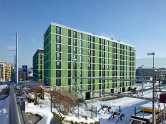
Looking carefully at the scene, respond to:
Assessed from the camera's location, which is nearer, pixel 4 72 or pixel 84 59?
pixel 84 59

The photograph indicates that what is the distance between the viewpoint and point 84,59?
3900 cm

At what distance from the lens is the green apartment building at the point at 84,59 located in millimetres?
33344

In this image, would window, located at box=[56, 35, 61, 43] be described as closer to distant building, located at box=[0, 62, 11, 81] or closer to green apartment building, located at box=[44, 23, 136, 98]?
green apartment building, located at box=[44, 23, 136, 98]

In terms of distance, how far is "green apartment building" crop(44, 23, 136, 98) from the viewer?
33.3m

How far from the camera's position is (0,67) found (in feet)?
341

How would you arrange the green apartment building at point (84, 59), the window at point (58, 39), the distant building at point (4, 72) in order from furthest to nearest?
the distant building at point (4, 72) → the window at point (58, 39) → the green apartment building at point (84, 59)

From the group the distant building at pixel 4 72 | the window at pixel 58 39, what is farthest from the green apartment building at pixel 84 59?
the distant building at pixel 4 72

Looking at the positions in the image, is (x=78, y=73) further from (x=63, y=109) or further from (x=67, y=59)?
(x=63, y=109)

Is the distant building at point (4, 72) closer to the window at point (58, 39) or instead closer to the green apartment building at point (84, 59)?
the green apartment building at point (84, 59)

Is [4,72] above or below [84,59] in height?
below

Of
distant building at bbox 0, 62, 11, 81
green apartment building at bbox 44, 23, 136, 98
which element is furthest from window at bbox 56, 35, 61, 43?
distant building at bbox 0, 62, 11, 81

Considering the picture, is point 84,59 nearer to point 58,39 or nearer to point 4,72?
point 58,39

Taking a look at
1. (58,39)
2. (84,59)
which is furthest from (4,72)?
(84,59)

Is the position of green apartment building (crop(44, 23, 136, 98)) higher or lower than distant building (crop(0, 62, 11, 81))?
higher
